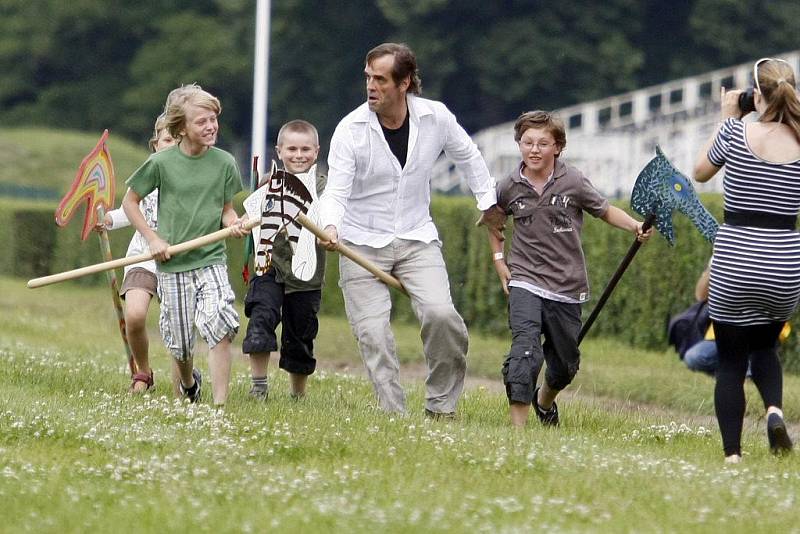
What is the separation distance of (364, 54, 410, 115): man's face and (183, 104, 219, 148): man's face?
1.00 m

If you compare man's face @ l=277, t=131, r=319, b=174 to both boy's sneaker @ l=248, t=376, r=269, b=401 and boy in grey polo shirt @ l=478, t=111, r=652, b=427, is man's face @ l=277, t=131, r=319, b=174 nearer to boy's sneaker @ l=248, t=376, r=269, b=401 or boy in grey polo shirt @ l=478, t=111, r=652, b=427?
boy's sneaker @ l=248, t=376, r=269, b=401

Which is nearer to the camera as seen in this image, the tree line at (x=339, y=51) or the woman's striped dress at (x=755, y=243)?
the woman's striped dress at (x=755, y=243)

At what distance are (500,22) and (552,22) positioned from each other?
1.77m

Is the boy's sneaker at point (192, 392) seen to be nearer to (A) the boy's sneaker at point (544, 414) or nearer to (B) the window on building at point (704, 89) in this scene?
(A) the boy's sneaker at point (544, 414)

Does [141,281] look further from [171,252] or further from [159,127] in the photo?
[171,252]

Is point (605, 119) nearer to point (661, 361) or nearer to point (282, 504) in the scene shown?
point (661, 361)

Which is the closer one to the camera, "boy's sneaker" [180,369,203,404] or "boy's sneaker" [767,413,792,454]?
"boy's sneaker" [767,413,792,454]

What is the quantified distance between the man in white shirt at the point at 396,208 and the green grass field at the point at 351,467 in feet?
1.31

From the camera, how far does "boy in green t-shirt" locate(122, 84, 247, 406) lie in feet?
29.8

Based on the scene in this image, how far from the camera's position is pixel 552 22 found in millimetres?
48812

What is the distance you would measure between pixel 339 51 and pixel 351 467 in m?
46.1

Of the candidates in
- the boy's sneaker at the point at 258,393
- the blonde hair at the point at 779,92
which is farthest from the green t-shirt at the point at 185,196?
the blonde hair at the point at 779,92

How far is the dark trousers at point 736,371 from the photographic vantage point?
7.60 meters

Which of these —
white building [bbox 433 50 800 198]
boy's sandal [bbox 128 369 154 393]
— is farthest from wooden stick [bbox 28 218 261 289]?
white building [bbox 433 50 800 198]
